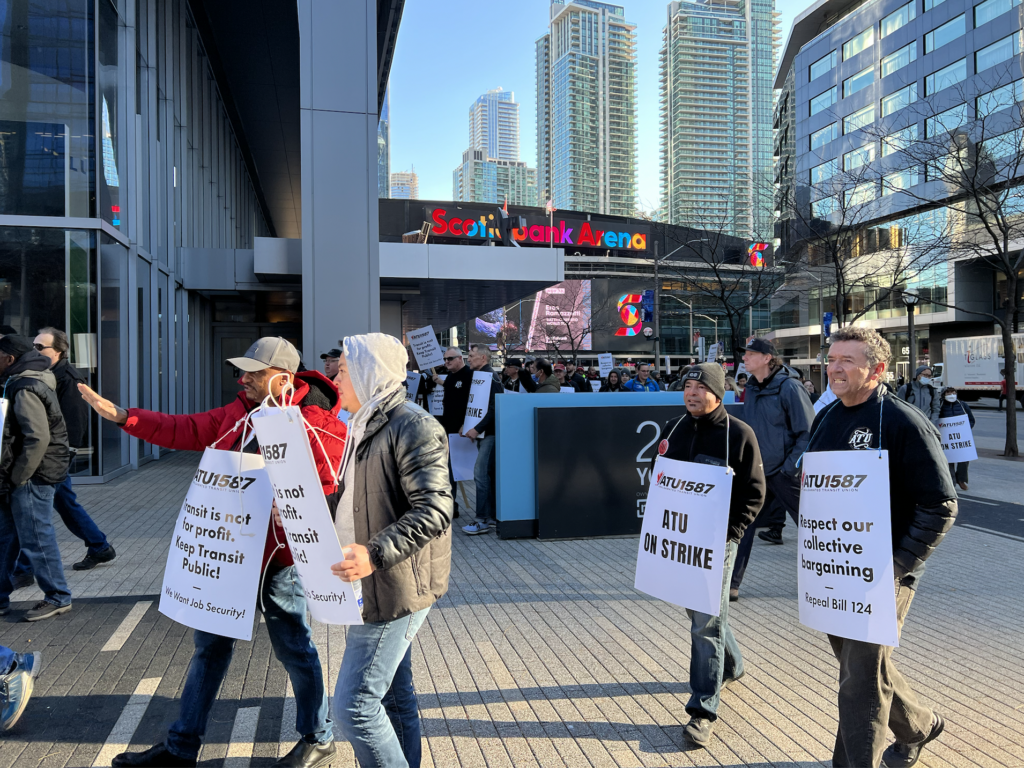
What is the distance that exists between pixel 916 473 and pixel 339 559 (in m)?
2.17

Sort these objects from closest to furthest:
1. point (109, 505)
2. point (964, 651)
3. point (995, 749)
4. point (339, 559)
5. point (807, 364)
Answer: point (339, 559) → point (995, 749) → point (964, 651) → point (109, 505) → point (807, 364)

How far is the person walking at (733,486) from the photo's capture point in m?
3.74

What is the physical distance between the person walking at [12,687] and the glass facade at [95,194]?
9.04 meters

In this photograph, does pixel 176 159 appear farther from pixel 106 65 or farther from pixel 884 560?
pixel 884 560

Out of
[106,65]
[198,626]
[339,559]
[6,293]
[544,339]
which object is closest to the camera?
[339,559]

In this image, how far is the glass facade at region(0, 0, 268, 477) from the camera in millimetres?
11906

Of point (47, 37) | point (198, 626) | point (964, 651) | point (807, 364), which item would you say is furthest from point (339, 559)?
point (807, 364)

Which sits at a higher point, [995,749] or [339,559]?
[339,559]

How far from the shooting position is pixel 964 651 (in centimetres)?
491

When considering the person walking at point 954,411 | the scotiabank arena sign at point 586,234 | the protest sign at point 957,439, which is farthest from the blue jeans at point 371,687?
the scotiabank arena sign at point 586,234

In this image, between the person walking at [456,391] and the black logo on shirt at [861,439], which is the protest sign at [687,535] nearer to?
the black logo on shirt at [861,439]

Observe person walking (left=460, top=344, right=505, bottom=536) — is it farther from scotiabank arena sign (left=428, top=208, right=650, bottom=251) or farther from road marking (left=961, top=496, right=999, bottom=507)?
scotiabank arena sign (left=428, top=208, right=650, bottom=251)

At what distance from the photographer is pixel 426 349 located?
1209 cm

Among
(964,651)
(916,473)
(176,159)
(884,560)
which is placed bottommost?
(964,651)
